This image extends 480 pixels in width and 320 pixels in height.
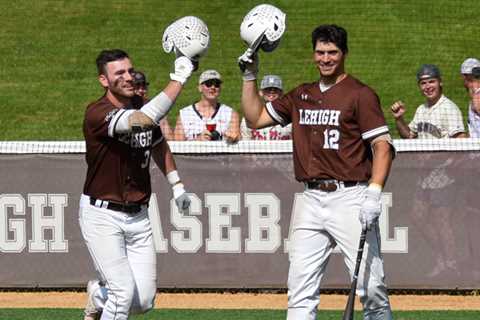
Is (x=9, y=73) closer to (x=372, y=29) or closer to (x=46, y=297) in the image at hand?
(x=372, y=29)

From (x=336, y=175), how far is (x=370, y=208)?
0.38m

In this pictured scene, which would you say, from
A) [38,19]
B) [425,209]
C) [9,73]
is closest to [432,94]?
[425,209]

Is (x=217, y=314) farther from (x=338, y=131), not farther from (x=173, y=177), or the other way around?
(x=338, y=131)

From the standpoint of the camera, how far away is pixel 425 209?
1049cm

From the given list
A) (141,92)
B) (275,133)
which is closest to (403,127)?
(275,133)

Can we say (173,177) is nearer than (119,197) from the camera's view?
No

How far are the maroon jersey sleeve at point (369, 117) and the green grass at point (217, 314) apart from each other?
2734 mm

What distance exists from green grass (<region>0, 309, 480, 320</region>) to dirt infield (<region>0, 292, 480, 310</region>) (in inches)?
13.2

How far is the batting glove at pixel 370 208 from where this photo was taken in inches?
268

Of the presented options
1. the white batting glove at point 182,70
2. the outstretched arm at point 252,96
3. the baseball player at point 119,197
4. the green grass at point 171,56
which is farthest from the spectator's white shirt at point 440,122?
the green grass at point 171,56

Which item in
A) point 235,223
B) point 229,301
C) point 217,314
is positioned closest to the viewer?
point 217,314

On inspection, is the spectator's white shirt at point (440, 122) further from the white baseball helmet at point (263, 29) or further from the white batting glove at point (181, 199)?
the white baseball helmet at point (263, 29)

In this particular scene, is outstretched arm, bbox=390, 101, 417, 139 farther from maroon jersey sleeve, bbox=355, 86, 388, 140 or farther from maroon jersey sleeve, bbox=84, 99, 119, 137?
maroon jersey sleeve, bbox=84, 99, 119, 137

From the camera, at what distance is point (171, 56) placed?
18.8 metres
